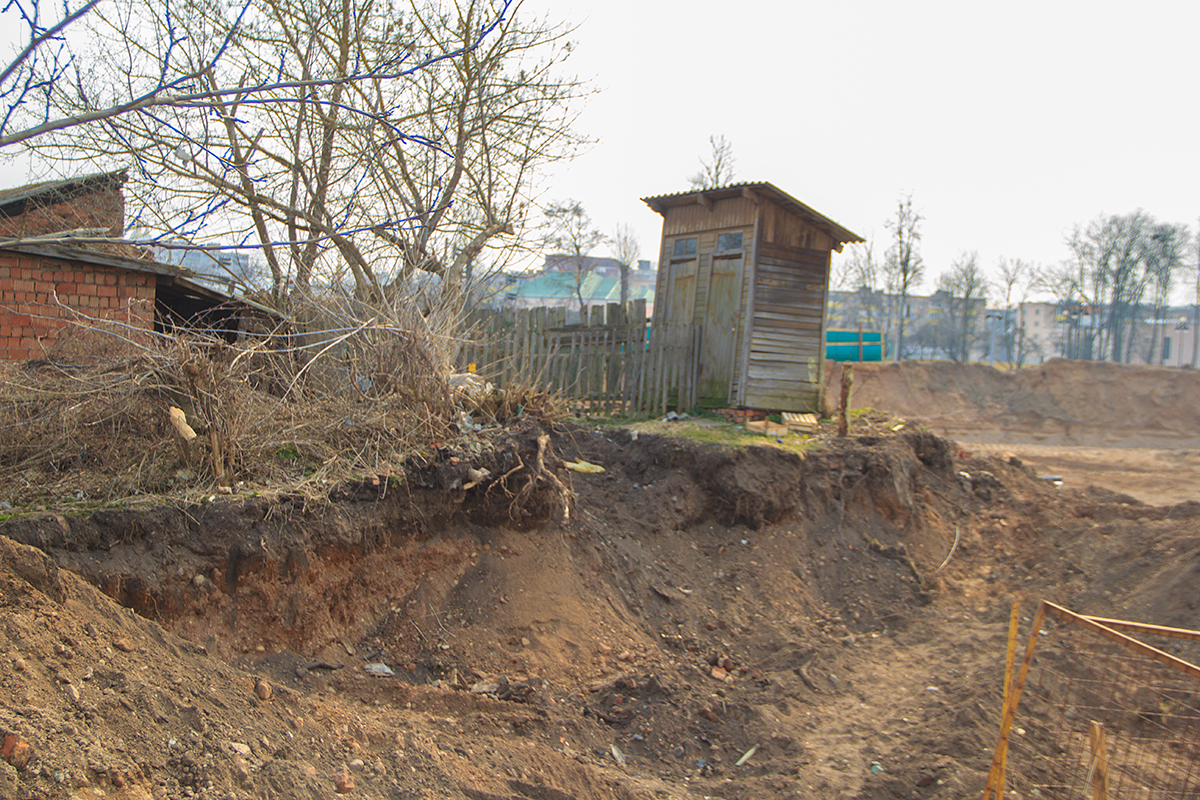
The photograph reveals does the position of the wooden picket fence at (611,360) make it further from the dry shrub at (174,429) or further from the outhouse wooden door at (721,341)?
the dry shrub at (174,429)

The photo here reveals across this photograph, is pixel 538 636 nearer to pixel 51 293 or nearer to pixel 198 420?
pixel 198 420

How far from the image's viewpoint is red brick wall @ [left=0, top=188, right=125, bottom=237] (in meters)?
8.21

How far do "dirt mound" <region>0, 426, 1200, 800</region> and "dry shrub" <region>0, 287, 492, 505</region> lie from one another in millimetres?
324

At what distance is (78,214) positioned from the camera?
8617 mm

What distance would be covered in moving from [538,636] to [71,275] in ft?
21.0

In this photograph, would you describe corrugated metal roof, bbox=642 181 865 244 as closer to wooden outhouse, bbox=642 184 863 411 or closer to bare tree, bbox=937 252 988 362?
wooden outhouse, bbox=642 184 863 411

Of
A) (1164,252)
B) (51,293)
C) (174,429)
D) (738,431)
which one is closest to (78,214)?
(51,293)

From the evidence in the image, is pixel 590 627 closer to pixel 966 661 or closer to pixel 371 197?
pixel 966 661

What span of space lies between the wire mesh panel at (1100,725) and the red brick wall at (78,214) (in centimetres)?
990

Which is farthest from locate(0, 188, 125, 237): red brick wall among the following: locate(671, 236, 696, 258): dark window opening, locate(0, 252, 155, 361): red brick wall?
locate(671, 236, 696, 258): dark window opening

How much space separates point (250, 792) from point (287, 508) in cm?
203

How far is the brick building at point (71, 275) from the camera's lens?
23.3ft

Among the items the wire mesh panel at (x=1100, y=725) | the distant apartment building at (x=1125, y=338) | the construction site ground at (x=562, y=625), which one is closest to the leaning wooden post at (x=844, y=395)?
the construction site ground at (x=562, y=625)

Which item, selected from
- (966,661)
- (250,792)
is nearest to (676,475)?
(966,661)
